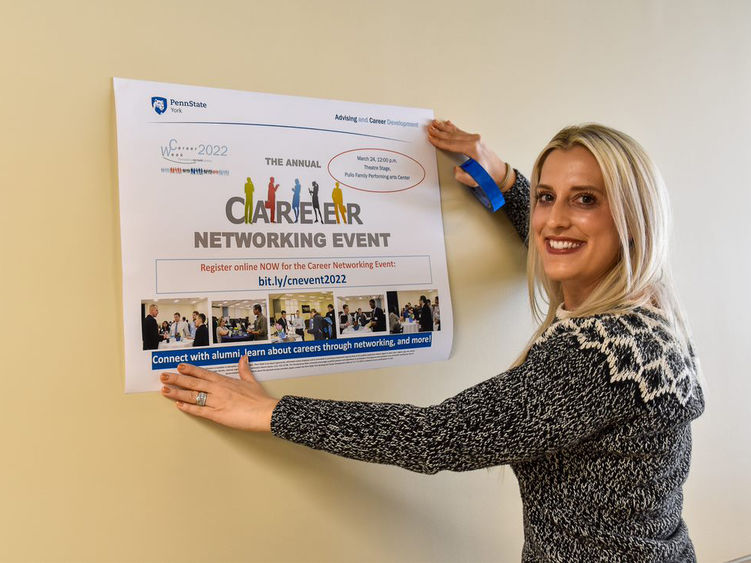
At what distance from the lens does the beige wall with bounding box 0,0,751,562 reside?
0.93 m

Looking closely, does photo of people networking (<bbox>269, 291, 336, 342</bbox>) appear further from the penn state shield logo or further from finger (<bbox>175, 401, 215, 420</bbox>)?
the penn state shield logo

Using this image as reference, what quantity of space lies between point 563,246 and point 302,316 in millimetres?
505

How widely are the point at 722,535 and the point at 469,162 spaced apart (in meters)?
1.19

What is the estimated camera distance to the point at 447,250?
125 centimetres

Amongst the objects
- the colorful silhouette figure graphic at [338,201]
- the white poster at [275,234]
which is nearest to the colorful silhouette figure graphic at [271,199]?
the white poster at [275,234]

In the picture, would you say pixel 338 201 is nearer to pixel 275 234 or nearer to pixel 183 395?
pixel 275 234

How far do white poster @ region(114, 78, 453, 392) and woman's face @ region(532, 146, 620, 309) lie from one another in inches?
10.1

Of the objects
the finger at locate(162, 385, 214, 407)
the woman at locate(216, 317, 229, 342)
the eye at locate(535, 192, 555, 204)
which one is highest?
the eye at locate(535, 192, 555, 204)

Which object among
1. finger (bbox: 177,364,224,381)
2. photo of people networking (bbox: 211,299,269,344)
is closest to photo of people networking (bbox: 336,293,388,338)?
photo of people networking (bbox: 211,299,269,344)

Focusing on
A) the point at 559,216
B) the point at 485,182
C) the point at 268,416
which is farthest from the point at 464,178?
the point at 268,416

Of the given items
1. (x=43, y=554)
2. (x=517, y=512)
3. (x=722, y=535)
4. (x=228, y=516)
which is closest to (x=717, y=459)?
(x=722, y=535)

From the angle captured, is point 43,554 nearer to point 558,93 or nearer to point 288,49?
point 288,49

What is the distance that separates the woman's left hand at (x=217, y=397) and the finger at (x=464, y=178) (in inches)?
24.7

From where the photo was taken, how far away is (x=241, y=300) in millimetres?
1047
